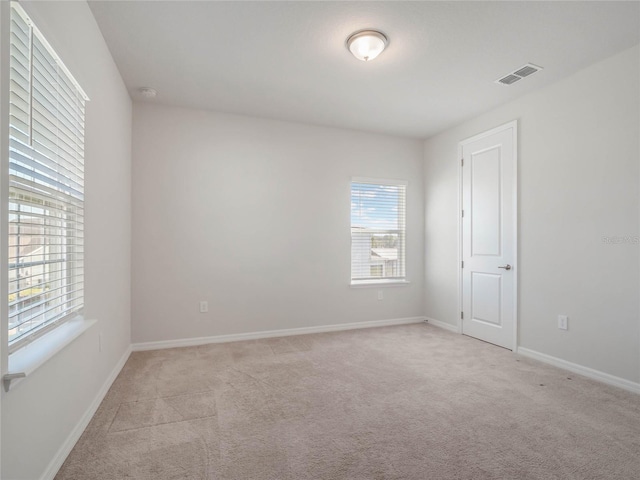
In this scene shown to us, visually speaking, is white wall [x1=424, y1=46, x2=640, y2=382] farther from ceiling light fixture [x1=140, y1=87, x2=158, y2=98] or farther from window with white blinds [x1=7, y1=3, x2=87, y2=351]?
window with white blinds [x1=7, y1=3, x2=87, y2=351]

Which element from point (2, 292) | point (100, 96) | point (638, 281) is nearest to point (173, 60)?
point (100, 96)

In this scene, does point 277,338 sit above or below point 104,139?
below

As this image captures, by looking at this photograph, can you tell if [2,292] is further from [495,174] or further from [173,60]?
[495,174]

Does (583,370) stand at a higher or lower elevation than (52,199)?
lower

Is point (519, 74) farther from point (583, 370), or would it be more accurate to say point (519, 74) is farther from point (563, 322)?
point (583, 370)

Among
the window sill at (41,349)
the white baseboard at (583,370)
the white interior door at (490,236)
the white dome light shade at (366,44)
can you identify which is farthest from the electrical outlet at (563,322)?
the window sill at (41,349)

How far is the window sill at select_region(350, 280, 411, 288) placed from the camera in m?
4.78

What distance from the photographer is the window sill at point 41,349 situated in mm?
1365

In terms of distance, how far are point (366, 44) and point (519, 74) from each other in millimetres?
1600

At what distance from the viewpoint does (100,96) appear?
102 inches

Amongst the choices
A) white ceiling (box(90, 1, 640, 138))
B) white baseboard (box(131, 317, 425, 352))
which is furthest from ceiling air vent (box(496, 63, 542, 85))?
white baseboard (box(131, 317, 425, 352))

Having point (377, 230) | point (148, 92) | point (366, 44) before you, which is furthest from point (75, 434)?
point (377, 230)

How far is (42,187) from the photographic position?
5.65ft

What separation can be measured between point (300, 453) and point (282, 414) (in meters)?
0.46
